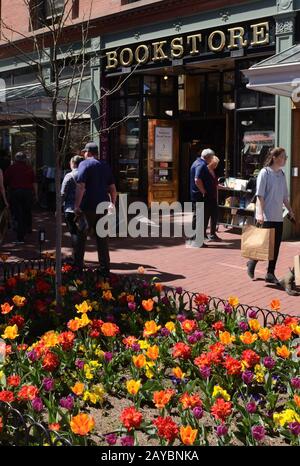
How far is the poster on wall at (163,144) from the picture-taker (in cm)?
1644

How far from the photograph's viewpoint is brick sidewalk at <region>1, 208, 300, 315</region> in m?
7.60

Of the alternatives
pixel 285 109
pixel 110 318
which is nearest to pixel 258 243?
pixel 110 318

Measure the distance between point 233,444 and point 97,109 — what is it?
1486 cm

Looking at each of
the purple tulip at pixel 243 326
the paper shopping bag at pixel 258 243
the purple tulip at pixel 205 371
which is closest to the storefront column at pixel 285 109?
the paper shopping bag at pixel 258 243

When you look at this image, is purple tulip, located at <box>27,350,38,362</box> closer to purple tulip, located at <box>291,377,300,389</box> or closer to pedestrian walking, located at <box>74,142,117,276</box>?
purple tulip, located at <box>291,377,300,389</box>

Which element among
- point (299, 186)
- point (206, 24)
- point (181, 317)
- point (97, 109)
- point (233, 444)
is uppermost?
point (206, 24)

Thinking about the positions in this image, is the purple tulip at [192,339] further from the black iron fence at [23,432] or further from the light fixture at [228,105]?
the light fixture at [228,105]

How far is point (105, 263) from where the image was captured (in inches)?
317

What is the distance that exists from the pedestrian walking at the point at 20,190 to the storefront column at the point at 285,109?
5021 millimetres

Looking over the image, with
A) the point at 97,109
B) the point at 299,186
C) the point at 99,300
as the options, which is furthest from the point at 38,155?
the point at 99,300

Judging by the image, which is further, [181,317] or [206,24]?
[206,24]

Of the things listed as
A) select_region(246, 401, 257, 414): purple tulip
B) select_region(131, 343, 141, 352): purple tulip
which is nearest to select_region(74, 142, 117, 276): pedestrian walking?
select_region(131, 343, 141, 352): purple tulip

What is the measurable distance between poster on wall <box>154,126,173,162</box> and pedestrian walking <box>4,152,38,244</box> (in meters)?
5.12
